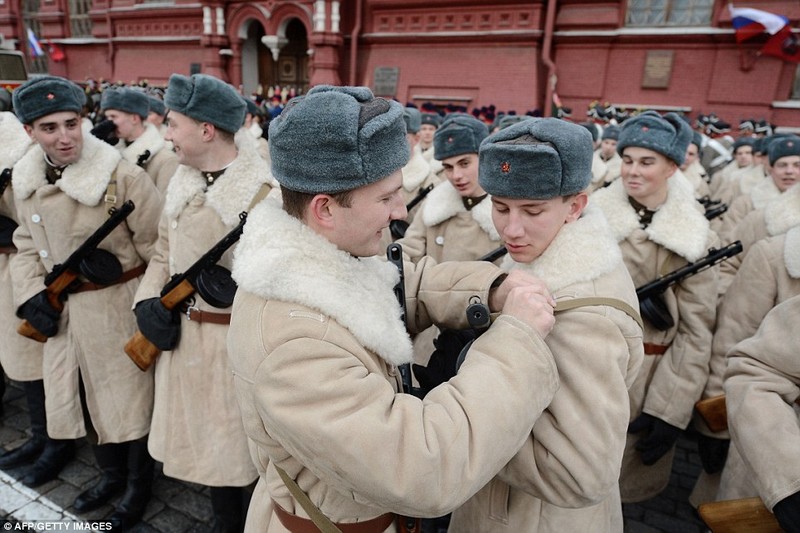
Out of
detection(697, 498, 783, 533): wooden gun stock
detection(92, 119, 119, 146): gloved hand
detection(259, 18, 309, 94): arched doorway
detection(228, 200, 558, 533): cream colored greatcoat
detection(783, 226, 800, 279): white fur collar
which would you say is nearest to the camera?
detection(228, 200, 558, 533): cream colored greatcoat

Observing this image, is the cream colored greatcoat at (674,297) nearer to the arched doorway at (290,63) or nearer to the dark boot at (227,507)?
the dark boot at (227,507)

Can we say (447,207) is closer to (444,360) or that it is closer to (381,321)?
(444,360)

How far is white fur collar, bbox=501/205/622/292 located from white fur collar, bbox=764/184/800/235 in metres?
2.25

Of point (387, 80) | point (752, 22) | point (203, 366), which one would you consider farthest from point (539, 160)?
point (387, 80)

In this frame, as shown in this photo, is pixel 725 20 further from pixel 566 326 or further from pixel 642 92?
pixel 566 326

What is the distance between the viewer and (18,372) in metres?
3.43

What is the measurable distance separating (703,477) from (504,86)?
1298cm

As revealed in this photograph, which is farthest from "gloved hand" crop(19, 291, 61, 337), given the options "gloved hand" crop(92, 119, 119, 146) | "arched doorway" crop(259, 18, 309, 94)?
"arched doorway" crop(259, 18, 309, 94)

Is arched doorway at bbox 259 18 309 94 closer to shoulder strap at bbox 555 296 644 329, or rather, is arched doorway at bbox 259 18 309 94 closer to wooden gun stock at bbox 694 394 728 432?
wooden gun stock at bbox 694 394 728 432

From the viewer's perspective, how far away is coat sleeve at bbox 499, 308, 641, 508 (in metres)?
1.29

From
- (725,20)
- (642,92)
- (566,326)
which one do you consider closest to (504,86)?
(642,92)

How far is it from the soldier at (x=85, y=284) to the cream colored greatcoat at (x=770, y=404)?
121 inches

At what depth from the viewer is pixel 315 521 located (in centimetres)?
138

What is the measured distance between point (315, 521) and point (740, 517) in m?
1.40
